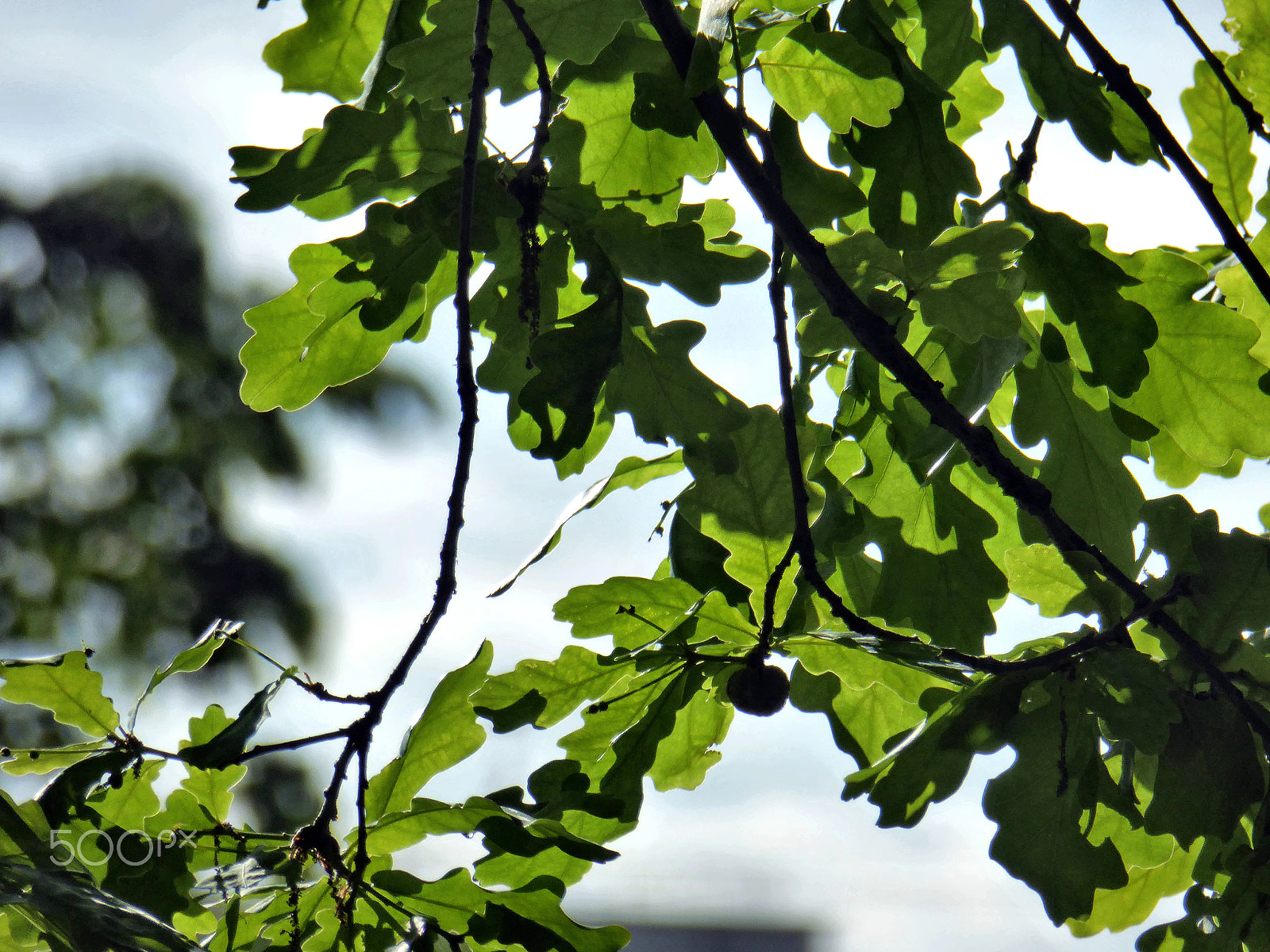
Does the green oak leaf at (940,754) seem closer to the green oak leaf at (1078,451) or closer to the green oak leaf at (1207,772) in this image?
the green oak leaf at (1207,772)

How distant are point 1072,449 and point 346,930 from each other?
1030 mm

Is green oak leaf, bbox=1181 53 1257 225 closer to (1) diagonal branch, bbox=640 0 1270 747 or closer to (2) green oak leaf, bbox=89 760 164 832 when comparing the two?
(1) diagonal branch, bbox=640 0 1270 747

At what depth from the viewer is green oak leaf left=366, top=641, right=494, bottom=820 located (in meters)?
1.14

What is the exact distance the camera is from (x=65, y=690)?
112 cm

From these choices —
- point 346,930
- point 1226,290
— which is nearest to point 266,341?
point 346,930

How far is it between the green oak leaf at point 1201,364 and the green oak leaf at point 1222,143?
0.19m

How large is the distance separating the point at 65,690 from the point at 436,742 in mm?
428

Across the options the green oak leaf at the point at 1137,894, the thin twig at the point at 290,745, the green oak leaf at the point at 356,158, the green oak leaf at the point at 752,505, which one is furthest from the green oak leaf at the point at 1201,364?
the thin twig at the point at 290,745

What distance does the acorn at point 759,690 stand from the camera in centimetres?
106

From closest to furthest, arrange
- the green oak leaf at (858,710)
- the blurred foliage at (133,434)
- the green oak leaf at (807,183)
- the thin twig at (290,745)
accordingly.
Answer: the thin twig at (290,745) → the green oak leaf at (807,183) → the green oak leaf at (858,710) → the blurred foliage at (133,434)

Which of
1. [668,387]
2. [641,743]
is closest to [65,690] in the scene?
[641,743]

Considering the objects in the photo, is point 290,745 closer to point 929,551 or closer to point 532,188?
point 532,188

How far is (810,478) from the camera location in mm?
1280

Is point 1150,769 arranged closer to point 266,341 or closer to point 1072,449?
point 1072,449
